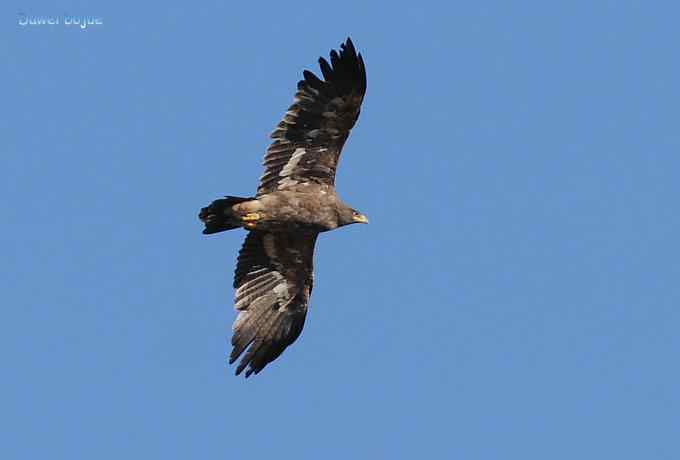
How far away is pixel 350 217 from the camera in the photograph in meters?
20.1

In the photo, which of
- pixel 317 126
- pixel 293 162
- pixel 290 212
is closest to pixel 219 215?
pixel 290 212

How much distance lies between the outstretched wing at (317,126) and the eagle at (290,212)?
1 cm

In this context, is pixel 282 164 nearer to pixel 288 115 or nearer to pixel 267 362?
pixel 288 115

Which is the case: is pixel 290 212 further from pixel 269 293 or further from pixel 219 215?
pixel 269 293

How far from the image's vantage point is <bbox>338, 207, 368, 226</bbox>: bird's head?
20045mm

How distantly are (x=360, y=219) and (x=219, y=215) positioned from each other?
2.16 m

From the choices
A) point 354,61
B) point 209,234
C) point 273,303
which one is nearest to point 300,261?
point 273,303

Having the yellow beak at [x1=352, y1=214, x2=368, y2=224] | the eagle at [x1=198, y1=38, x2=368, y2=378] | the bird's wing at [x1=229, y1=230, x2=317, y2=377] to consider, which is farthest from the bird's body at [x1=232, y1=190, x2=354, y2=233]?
the bird's wing at [x1=229, y1=230, x2=317, y2=377]

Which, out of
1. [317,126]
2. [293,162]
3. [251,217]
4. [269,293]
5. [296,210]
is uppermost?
[317,126]

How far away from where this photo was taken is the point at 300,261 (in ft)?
69.2

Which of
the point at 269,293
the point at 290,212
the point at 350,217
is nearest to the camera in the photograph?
the point at 290,212

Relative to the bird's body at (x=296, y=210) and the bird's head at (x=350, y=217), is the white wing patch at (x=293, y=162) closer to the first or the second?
the bird's body at (x=296, y=210)

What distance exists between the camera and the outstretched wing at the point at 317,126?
19312mm

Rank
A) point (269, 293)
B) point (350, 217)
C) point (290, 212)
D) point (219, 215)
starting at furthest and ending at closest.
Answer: point (269, 293), point (350, 217), point (290, 212), point (219, 215)
